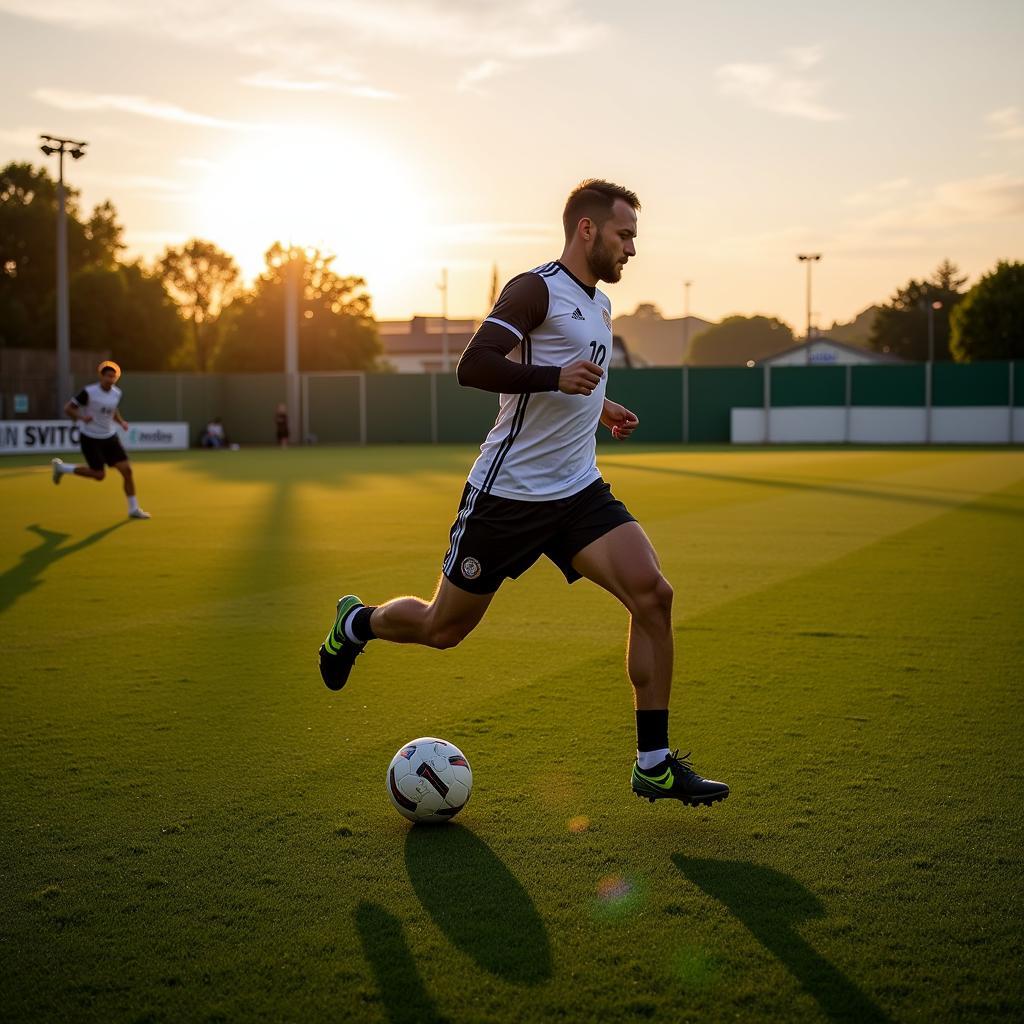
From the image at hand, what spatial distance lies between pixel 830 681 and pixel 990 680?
0.89m

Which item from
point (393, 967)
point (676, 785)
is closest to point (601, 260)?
point (676, 785)

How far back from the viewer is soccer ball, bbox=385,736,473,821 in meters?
4.43

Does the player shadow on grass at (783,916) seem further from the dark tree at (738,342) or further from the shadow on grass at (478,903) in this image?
the dark tree at (738,342)

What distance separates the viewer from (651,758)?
4.66m

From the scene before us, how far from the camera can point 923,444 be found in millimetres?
45188

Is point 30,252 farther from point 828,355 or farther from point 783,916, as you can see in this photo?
point 783,916

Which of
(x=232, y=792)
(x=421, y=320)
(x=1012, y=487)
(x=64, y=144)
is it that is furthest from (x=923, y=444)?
(x=421, y=320)

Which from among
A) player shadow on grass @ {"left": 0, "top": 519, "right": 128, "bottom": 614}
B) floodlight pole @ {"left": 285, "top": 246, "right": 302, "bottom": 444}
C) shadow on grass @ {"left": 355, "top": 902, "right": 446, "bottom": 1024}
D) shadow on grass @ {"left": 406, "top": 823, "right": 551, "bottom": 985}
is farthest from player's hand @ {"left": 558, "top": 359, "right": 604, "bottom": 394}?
floodlight pole @ {"left": 285, "top": 246, "right": 302, "bottom": 444}

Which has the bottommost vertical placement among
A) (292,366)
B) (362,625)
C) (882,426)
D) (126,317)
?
(362,625)

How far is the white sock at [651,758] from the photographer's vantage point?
4645mm

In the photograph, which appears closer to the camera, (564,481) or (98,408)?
(564,481)

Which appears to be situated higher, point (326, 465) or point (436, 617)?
point (436, 617)

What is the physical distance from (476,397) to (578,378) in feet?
150

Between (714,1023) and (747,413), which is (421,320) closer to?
(747,413)
